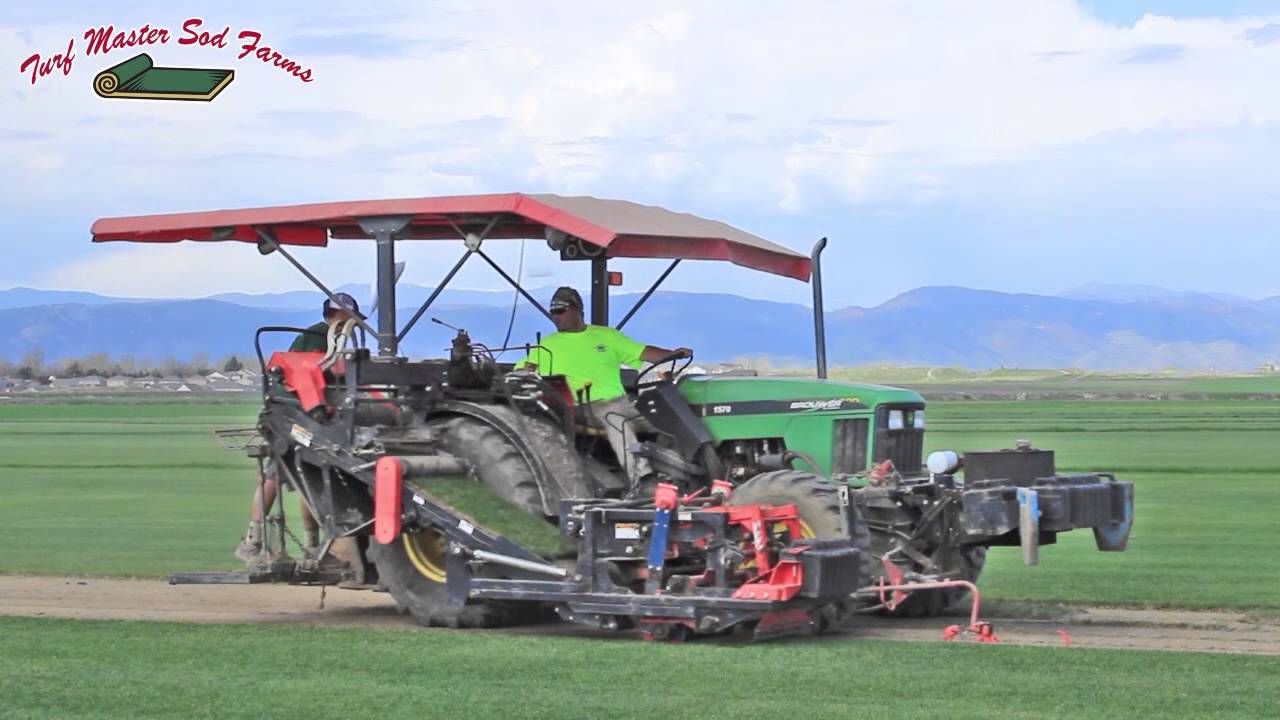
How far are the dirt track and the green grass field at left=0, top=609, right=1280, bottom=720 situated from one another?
937 millimetres

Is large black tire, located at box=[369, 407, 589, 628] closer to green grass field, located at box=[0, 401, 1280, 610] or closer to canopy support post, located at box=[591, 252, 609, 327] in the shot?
canopy support post, located at box=[591, 252, 609, 327]

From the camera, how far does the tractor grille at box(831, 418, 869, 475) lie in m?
13.1

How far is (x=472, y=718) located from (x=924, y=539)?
468 centimetres

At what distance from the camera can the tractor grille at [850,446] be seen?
13.1m

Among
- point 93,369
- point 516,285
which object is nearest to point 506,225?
point 516,285

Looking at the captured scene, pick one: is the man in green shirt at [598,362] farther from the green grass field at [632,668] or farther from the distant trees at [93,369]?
the distant trees at [93,369]

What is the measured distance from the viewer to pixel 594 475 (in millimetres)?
13148

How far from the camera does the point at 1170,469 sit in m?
35.8

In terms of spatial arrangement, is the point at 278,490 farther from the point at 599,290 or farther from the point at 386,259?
the point at 599,290

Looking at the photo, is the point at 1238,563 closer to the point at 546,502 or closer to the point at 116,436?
the point at 546,502

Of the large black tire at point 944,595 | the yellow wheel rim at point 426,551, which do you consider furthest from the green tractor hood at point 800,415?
the yellow wheel rim at point 426,551

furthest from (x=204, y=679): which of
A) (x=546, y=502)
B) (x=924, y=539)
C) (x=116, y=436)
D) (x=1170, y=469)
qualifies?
(x=116, y=436)

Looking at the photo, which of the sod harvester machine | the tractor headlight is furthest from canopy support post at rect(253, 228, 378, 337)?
the tractor headlight

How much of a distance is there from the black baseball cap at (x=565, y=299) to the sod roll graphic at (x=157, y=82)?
724 centimetres
